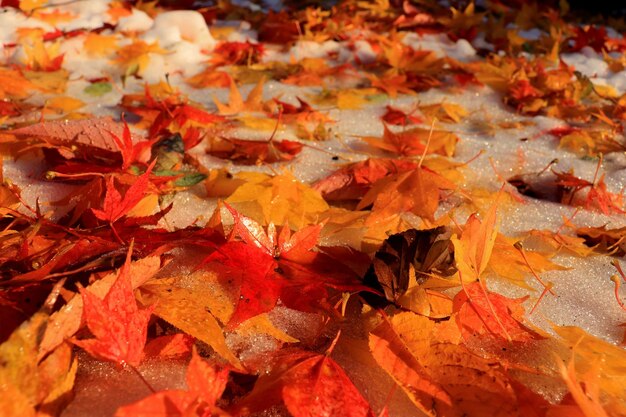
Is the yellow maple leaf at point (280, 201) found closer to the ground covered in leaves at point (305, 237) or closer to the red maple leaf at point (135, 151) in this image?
the ground covered in leaves at point (305, 237)

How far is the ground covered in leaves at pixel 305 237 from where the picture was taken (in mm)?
502

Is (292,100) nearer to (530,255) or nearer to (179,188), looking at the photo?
(179,188)

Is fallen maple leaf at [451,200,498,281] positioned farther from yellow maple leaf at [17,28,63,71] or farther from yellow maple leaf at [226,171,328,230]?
yellow maple leaf at [17,28,63,71]

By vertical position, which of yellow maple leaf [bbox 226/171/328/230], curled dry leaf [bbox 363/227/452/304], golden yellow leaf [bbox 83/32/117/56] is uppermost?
curled dry leaf [bbox 363/227/452/304]

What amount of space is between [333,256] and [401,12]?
1.81m

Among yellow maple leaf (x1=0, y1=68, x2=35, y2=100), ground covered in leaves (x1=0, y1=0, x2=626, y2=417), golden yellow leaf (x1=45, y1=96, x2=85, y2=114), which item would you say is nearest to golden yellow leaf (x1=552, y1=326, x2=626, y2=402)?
ground covered in leaves (x1=0, y1=0, x2=626, y2=417)

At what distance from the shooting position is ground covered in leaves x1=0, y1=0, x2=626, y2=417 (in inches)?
19.8

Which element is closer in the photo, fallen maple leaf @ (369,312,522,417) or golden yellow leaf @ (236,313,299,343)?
fallen maple leaf @ (369,312,522,417)

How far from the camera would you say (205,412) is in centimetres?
45

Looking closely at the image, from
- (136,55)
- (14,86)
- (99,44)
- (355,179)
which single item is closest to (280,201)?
(355,179)

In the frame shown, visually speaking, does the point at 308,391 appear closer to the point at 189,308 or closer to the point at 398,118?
the point at 189,308

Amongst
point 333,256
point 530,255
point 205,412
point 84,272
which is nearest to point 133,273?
point 84,272

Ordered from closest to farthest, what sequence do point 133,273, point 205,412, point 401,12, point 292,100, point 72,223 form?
1. point 205,412
2. point 133,273
3. point 72,223
4. point 292,100
5. point 401,12

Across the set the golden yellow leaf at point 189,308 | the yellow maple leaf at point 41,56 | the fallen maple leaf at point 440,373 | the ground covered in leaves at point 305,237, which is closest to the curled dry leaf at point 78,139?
the ground covered in leaves at point 305,237
